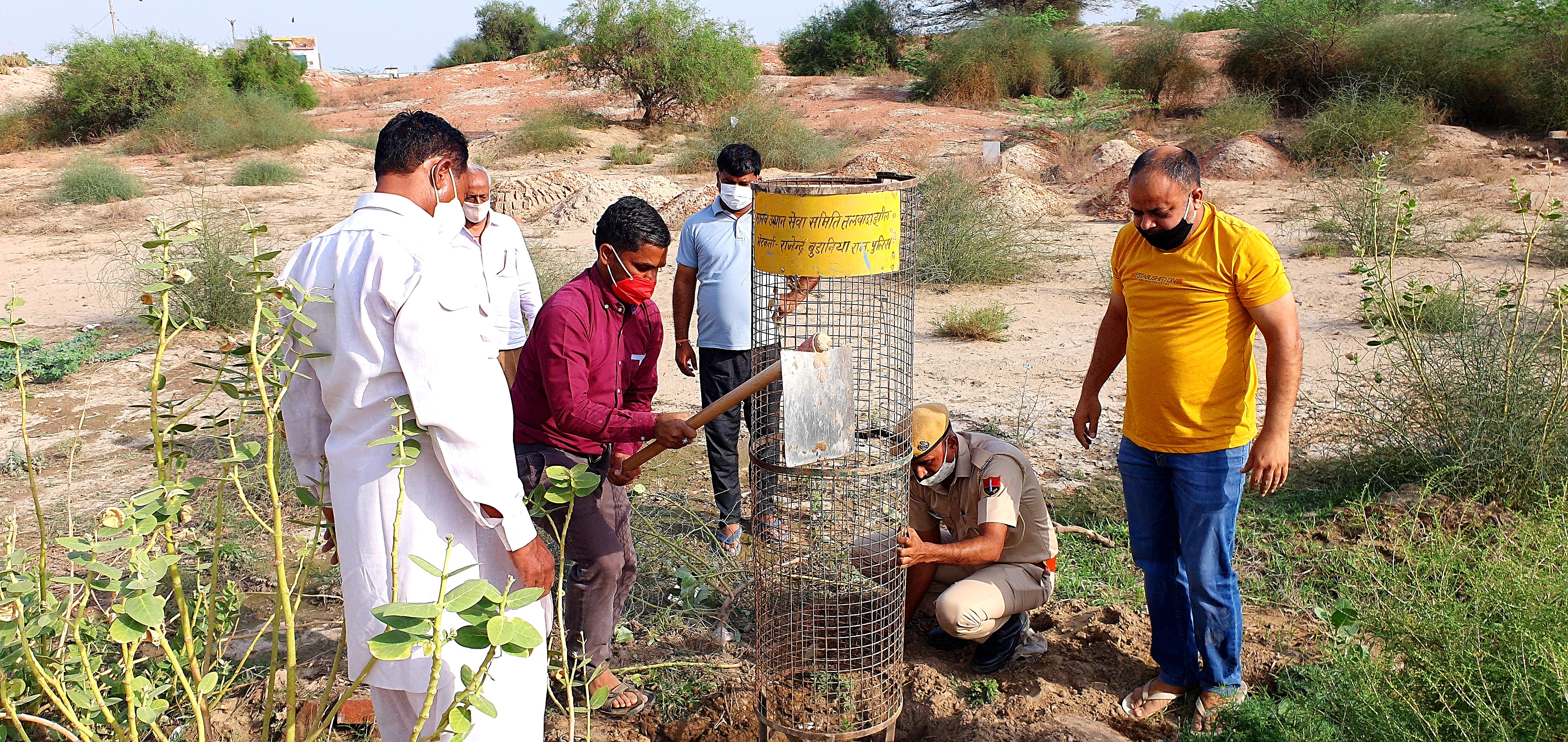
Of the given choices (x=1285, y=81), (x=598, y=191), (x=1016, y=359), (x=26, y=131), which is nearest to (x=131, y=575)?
(x=1016, y=359)

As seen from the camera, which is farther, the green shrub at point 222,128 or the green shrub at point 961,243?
the green shrub at point 222,128

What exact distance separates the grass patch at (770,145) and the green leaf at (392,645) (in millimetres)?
15548

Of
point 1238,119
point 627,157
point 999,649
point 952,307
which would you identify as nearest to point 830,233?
point 999,649

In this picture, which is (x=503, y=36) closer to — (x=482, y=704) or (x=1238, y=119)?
(x=1238, y=119)

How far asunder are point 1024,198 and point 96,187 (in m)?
14.2

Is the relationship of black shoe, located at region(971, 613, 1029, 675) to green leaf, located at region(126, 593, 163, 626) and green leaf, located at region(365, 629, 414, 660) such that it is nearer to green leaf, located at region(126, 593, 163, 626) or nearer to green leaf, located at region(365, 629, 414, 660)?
green leaf, located at region(365, 629, 414, 660)

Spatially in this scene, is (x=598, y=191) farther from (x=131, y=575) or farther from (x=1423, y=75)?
(x=1423, y=75)

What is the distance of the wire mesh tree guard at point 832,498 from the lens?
8.13ft

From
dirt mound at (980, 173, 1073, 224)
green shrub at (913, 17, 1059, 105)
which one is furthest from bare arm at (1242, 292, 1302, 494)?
green shrub at (913, 17, 1059, 105)

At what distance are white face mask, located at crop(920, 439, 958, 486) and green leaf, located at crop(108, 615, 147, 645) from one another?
2.34 m

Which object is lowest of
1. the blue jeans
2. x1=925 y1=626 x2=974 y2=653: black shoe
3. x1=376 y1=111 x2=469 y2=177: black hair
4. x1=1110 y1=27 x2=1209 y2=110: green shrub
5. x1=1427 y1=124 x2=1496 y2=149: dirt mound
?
x1=925 y1=626 x2=974 y2=653: black shoe

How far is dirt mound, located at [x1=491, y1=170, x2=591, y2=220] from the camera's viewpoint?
1394 centimetres

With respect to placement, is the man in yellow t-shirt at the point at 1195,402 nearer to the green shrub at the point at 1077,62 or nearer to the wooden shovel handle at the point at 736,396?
the wooden shovel handle at the point at 736,396

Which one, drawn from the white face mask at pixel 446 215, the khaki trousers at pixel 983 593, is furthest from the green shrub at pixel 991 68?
the white face mask at pixel 446 215
